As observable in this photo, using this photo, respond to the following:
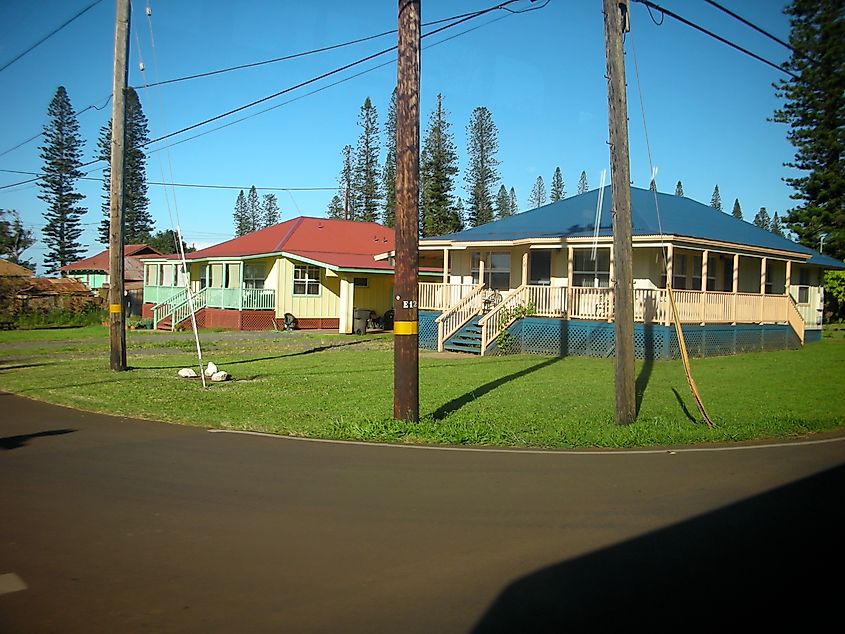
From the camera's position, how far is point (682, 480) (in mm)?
7762

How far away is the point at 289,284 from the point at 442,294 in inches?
427

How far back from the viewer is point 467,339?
77.4 ft

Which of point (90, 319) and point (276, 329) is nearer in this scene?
point (276, 329)

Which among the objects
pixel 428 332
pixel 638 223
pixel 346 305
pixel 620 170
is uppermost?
pixel 638 223

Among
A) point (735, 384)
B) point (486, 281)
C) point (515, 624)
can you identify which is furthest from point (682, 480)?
point (486, 281)

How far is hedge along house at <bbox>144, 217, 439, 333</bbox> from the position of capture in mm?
33594

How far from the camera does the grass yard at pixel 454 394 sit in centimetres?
1050


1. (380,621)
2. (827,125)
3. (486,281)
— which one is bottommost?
(380,621)

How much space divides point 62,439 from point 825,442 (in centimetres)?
1011

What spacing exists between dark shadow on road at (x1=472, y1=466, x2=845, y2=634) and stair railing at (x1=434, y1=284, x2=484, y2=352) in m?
17.7

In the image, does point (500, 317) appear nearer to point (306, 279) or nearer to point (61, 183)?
point (306, 279)

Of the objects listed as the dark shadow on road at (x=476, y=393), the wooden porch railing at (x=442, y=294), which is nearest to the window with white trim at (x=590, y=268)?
the wooden porch railing at (x=442, y=294)

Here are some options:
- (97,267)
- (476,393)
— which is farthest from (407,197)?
(97,267)

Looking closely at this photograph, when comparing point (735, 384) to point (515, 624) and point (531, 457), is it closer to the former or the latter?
point (531, 457)
